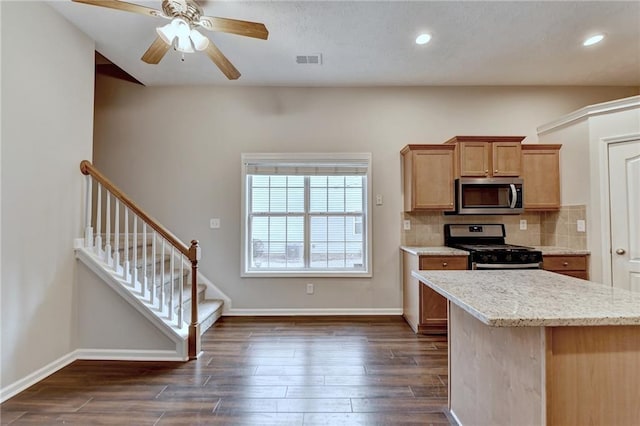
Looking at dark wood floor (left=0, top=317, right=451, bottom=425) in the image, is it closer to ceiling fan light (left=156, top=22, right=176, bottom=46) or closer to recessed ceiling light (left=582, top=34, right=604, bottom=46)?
ceiling fan light (left=156, top=22, right=176, bottom=46)

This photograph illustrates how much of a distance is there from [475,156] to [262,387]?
3.20 meters

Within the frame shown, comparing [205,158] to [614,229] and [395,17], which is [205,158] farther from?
[614,229]

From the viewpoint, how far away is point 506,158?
11.8ft

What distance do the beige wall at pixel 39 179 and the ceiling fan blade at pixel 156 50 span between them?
734 millimetres

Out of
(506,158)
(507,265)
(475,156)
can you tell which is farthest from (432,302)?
(506,158)

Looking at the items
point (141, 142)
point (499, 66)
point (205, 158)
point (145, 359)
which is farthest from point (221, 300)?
point (499, 66)

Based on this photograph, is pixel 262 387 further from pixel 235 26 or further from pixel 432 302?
pixel 235 26

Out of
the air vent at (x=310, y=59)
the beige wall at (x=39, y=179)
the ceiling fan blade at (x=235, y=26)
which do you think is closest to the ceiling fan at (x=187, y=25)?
the ceiling fan blade at (x=235, y=26)

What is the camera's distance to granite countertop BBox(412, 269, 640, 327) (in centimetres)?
109

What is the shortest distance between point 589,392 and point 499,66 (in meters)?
3.45

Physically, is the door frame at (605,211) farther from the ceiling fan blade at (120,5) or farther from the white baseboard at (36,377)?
the white baseboard at (36,377)

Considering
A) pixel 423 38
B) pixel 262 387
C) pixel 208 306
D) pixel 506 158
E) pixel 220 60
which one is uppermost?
pixel 423 38

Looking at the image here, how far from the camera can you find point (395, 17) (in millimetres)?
2662

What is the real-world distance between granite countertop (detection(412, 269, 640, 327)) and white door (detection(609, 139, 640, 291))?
2.03 m
